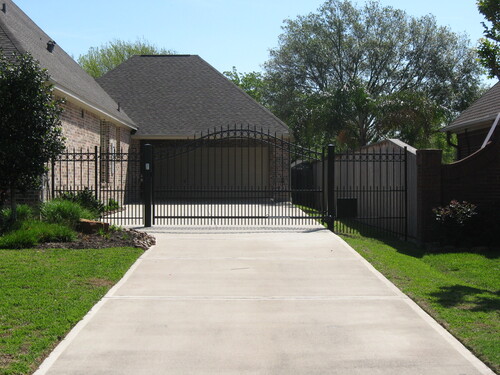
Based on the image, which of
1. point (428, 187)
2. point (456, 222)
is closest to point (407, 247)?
point (456, 222)

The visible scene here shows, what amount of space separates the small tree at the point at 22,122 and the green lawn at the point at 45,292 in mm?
2192

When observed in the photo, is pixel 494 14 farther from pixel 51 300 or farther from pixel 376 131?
pixel 376 131

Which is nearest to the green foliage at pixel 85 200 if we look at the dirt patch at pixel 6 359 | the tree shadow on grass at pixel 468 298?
the tree shadow on grass at pixel 468 298

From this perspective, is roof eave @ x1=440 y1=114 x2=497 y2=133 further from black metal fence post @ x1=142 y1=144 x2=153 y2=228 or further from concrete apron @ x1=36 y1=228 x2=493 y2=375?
black metal fence post @ x1=142 y1=144 x2=153 y2=228

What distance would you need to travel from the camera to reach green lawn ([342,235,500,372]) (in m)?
5.93

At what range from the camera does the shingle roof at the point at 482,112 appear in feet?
51.7

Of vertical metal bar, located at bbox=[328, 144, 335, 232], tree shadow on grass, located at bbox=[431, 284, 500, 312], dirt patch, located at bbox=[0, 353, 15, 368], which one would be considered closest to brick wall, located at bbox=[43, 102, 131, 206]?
vertical metal bar, located at bbox=[328, 144, 335, 232]

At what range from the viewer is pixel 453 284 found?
850cm

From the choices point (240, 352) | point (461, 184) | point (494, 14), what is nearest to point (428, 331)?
point (240, 352)

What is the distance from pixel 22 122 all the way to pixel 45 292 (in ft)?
17.9

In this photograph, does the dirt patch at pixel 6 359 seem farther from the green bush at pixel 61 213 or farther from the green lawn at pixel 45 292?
the green bush at pixel 61 213

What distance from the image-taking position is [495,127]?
12891 millimetres

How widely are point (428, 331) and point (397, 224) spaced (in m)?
8.71

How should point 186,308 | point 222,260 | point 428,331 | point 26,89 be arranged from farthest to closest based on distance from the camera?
point 26,89, point 222,260, point 186,308, point 428,331
